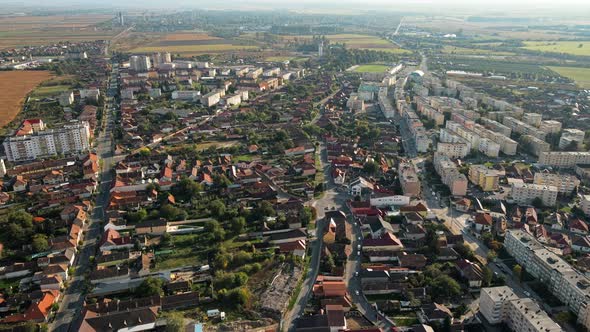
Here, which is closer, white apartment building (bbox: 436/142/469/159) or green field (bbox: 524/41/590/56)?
white apartment building (bbox: 436/142/469/159)

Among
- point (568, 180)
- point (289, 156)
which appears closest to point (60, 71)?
point (289, 156)

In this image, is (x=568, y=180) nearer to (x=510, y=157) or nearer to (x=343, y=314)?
(x=510, y=157)

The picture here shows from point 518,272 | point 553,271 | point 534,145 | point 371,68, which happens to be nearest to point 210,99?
point 534,145

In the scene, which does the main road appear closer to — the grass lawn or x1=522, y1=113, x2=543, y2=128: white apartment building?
x1=522, y1=113, x2=543, y2=128: white apartment building

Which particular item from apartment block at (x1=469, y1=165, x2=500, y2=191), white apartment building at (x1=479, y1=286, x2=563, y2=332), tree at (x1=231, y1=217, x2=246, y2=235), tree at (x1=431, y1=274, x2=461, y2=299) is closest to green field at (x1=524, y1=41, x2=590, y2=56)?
apartment block at (x1=469, y1=165, x2=500, y2=191)

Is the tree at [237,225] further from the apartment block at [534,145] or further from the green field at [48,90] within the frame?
the green field at [48,90]

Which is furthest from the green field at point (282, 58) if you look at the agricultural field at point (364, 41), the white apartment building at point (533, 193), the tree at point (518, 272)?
the tree at point (518, 272)
